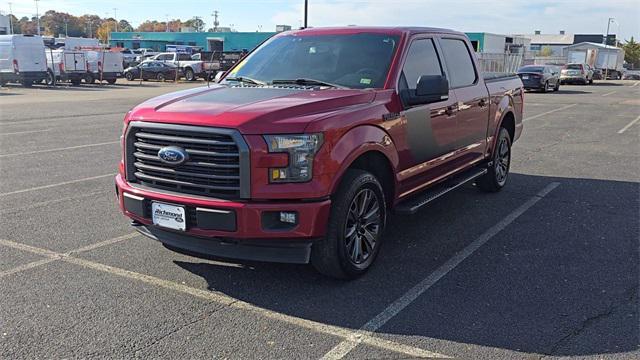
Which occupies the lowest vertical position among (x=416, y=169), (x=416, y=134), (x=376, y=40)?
(x=416, y=169)

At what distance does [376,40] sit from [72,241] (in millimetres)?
3405

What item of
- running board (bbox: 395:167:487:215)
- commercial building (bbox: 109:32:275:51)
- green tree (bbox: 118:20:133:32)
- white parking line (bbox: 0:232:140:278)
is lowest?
white parking line (bbox: 0:232:140:278)

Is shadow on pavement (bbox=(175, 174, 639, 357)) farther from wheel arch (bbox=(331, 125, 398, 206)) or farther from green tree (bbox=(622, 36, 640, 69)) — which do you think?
green tree (bbox=(622, 36, 640, 69))

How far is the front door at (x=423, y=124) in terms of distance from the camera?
17.0 ft

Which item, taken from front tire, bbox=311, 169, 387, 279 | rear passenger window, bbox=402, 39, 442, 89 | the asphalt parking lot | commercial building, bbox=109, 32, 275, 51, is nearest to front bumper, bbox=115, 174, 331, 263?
front tire, bbox=311, 169, 387, 279

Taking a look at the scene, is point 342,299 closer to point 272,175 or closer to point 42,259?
point 272,175

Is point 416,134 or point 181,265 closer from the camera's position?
point 181,265

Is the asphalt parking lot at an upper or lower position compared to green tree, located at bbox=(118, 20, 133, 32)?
lower

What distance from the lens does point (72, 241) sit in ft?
17.8

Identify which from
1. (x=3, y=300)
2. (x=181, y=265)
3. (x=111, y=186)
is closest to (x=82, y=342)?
(x=3, y=300)

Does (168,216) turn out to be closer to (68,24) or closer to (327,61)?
(327,61)

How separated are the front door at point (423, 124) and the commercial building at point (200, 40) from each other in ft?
197

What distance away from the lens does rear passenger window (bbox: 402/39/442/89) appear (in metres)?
5.37

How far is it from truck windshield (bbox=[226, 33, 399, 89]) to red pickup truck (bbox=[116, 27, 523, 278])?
0.04 feet
